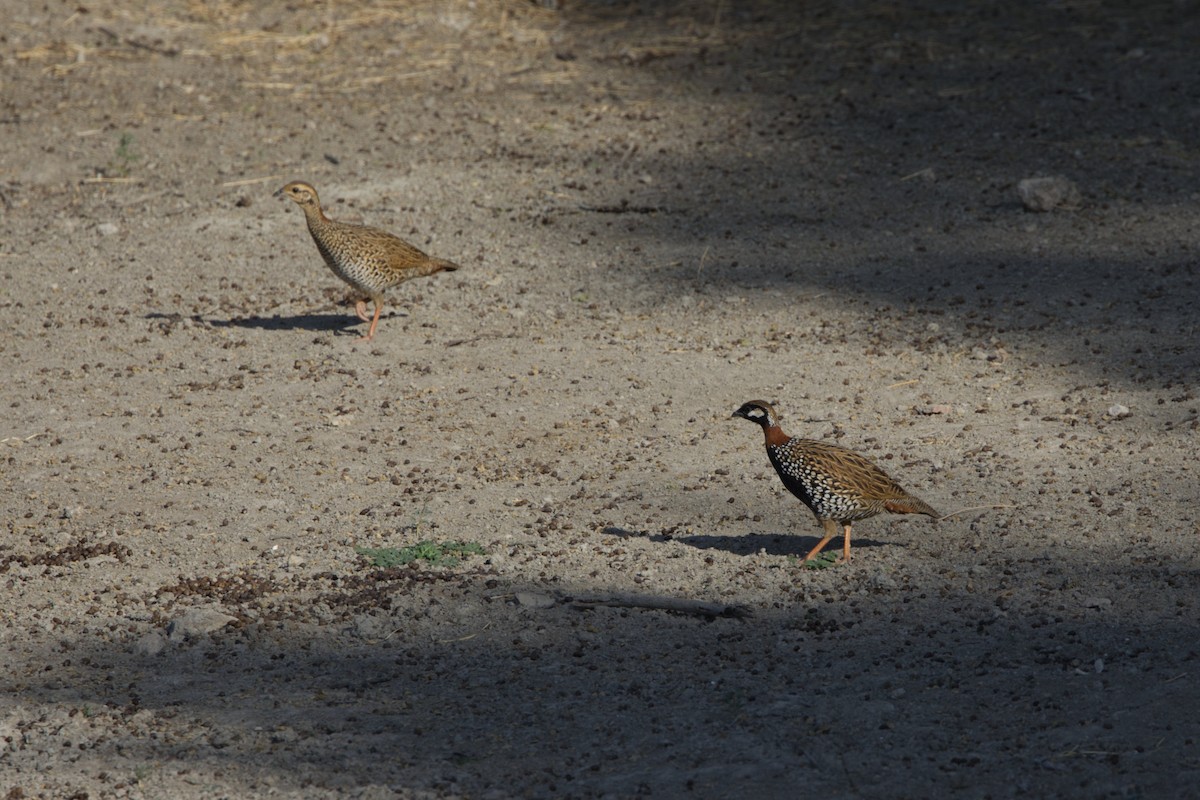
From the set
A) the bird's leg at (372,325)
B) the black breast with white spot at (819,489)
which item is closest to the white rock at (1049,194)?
the bird's leg at (372,325)

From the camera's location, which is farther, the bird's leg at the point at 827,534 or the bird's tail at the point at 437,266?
the bird's tail at the point at 437,266

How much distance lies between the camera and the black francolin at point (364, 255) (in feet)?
32.5

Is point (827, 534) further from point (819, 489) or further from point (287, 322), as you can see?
point (287, 322)

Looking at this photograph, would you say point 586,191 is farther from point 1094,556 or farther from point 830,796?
point 830,796

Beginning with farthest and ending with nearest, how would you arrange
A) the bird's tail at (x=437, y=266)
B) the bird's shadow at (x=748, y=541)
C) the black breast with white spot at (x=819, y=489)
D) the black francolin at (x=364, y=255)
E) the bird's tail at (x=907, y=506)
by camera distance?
the bird's tail at (x=437, y=266) → the black francolin at (x=364, y=255) → the bird's shadow at (x=748, y=541) → the bird's tail at (x=907, y=506) → the black breast with white spot at (x=819, y=489)

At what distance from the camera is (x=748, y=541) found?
23.3 ft

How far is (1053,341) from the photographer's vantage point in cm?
936

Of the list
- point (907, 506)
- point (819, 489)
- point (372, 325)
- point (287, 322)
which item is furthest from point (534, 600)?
point (287, 322)

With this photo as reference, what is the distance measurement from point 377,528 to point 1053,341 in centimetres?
469

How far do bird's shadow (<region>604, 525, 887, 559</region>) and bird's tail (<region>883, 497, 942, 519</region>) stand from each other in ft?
1.02

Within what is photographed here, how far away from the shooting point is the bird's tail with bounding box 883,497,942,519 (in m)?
6.71

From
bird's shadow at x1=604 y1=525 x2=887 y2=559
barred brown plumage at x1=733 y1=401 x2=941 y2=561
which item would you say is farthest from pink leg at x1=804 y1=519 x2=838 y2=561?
bird's shadow at x1=604 y1=525 x2=887 y2=559

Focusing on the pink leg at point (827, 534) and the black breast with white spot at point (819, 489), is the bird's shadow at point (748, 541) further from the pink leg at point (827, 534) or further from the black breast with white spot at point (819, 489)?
the black breast with white spot at point (819, 489)

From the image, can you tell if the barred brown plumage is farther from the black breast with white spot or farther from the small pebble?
the small pebble
